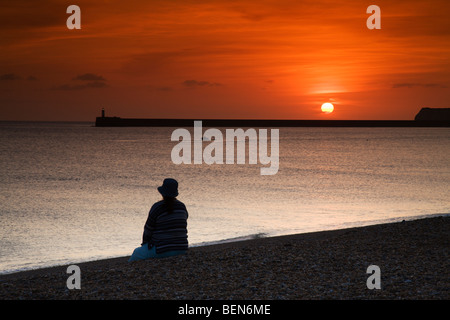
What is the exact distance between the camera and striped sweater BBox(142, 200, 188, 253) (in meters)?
9.43

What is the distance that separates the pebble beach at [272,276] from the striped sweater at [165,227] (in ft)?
0.88

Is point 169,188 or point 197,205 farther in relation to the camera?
point 197,205

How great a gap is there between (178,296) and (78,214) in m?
13.9

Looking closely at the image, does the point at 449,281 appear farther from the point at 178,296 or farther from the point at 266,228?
the point at 266,228

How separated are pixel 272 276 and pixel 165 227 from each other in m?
2.30

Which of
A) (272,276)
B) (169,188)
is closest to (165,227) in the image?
(169,188)

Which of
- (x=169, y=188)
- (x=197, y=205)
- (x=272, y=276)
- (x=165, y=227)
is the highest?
(x=197, y=205)

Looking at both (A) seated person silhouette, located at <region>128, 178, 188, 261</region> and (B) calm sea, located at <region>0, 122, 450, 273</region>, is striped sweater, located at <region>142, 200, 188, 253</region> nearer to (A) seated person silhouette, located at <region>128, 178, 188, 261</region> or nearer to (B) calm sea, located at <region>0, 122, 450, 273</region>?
(A) seated person silhouette, located at <region>128, 178, 188, 261</region>

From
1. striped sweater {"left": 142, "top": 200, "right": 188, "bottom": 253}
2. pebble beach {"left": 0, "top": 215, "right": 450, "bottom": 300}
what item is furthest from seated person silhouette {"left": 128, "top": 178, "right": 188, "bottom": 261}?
pebble beach {"left": 0, "top": 215, "right": 450, "bottom": 300}

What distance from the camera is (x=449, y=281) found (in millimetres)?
7902

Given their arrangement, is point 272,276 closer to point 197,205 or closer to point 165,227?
point 165,227

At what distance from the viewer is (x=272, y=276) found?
27.6 ft

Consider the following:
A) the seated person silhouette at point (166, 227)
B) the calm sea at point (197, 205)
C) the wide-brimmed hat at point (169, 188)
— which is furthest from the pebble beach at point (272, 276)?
the calm sea at point (197, 205)
